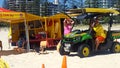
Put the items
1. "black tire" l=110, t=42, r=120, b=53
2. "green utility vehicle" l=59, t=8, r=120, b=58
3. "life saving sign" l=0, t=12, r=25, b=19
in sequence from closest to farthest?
"green utility vehicle" l=59, t=8, r=120, b=58, "black tire" l=110, t=42, r=120, b=53, "life saving sign" l=0, t=12, r=25, b=19

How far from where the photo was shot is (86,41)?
16.0 metres

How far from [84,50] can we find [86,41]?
1.39 feet

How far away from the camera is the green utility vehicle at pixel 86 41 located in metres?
15.9

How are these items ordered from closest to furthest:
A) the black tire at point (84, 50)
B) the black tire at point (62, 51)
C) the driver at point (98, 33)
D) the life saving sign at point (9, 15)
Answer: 1. the black tire at point (84, 50)
2. the driver at point (98, 33)
3. the black tire at point (62, 51)
4. the life saving sign at point (9, 15)

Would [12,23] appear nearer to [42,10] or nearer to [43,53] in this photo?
[43,53]

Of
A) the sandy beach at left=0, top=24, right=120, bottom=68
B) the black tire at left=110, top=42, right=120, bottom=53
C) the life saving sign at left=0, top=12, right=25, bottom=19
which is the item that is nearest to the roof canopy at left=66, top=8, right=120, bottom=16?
the black tire at left=110, top=42, right=120, bottom=53

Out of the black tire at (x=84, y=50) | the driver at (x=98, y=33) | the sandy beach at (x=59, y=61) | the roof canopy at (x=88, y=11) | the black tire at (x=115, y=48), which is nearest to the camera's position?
the sandy beach at (x=59, y=61)

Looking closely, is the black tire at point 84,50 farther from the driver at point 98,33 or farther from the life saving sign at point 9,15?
the life saving sign at point 9,15

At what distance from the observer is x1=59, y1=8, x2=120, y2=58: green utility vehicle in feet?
52.1

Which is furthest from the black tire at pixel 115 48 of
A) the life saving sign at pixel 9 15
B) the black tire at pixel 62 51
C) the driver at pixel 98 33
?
the life saving sign at pixel 9 15

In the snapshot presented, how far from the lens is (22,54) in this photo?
721 inches

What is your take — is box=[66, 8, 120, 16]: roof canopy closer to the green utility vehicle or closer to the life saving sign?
the green utility vehicle

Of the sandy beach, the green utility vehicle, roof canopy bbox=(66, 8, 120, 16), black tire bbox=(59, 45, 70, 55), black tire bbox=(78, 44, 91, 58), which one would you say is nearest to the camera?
the sandy beach

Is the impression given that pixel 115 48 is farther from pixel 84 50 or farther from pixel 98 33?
pixel 84 50
